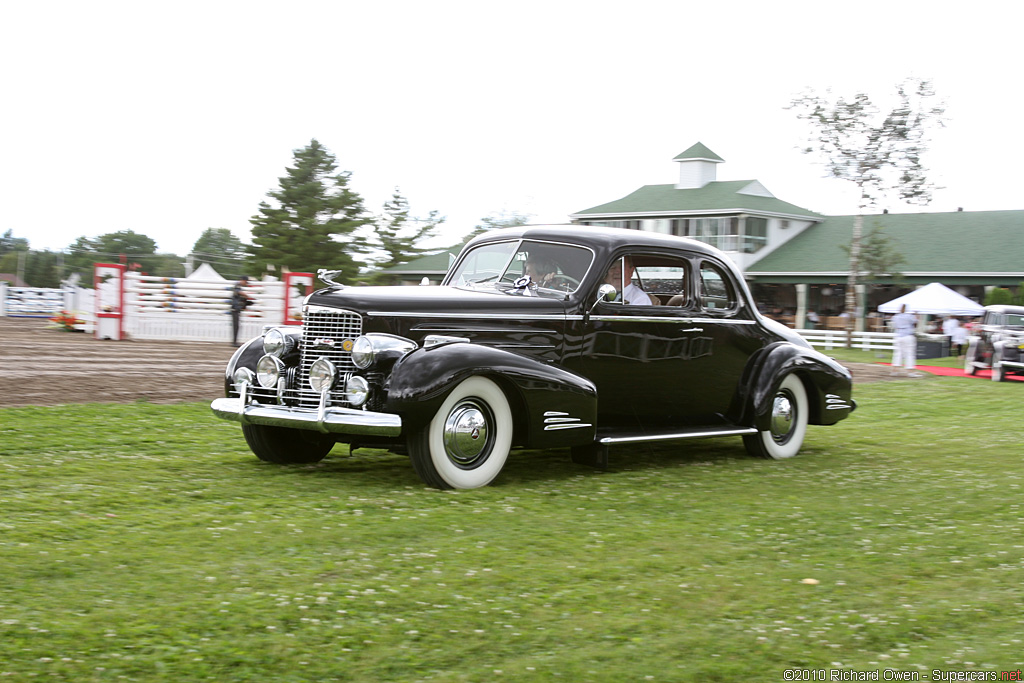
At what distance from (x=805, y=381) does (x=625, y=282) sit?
8.27 ft

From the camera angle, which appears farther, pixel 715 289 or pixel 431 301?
pixel 715 289

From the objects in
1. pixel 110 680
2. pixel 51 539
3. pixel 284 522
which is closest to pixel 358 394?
pixel 284 522

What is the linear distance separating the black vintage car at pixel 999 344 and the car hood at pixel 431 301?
1871 centimetres

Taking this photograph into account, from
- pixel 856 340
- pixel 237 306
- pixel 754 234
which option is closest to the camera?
pixel 237 306

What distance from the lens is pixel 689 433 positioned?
27.7 ft

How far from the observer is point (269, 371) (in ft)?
24.1

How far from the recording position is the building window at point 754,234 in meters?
51.0

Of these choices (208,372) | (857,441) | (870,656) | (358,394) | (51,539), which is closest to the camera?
(870,656)

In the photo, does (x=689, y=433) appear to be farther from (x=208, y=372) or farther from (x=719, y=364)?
(x=208, y=372)

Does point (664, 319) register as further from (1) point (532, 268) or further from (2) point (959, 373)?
(2) point (959, 373)

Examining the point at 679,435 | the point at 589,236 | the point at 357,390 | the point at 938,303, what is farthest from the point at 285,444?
the point at 938,303

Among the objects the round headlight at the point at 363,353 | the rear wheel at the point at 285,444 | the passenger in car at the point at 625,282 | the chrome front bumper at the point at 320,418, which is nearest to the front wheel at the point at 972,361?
the passenger in car at the point at 625,282

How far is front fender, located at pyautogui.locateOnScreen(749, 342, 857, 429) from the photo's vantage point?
9.05m

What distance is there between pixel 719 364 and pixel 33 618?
6.39 metres
